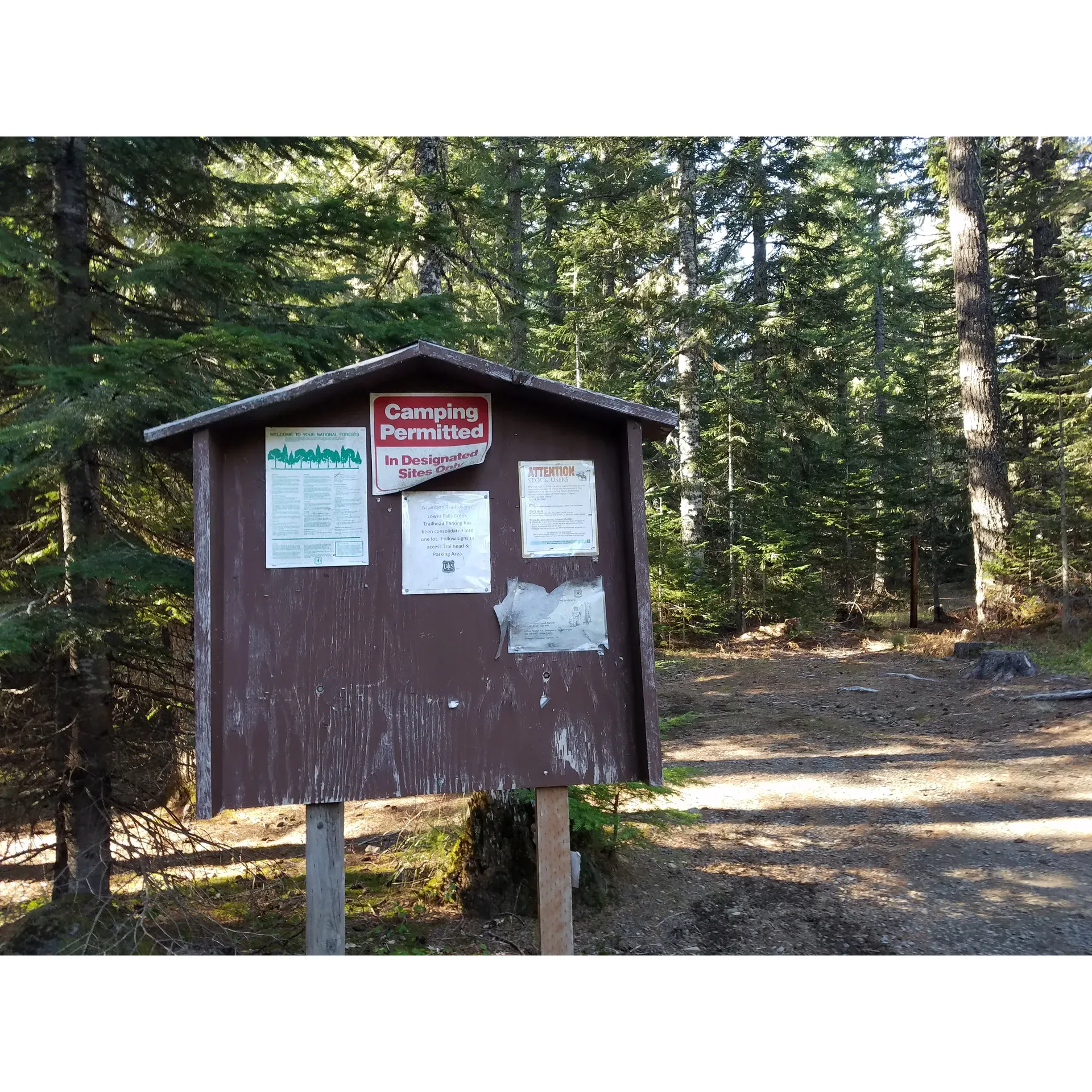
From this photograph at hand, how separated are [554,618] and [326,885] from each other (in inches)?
58.2

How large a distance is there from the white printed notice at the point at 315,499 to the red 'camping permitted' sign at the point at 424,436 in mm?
109

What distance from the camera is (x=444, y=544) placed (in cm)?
328

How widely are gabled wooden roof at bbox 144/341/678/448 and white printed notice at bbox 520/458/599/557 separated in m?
0.28

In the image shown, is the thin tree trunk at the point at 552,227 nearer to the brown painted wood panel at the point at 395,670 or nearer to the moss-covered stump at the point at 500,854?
the moss-covered stump at the point at 500,854

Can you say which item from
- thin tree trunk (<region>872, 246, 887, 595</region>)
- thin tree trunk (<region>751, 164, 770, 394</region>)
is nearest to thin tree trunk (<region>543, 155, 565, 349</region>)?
thin tree trunk (<region>751, 164, 770, 394</region>)

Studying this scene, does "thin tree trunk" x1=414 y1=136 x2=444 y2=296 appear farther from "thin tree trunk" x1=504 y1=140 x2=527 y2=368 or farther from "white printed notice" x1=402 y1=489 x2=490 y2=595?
"white printed notice" x1=402 y1=489 x2=490 y2=595

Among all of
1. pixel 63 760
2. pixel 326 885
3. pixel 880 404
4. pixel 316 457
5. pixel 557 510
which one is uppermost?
pixel 880 404

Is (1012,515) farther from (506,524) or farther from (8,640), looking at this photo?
(8,640)

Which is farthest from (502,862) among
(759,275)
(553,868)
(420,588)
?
(759,275)

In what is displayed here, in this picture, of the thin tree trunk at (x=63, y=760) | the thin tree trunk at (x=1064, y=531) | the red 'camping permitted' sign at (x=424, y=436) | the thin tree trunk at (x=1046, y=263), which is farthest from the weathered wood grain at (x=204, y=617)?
the thin tree trunk at (x=1046, y=263)

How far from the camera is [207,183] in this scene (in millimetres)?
5293

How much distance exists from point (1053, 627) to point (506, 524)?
11.4 metres

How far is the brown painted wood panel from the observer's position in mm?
3150

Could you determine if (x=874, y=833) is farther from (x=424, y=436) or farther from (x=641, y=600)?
(x=424, y=436)
